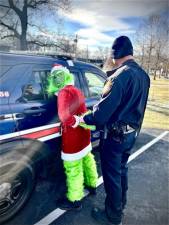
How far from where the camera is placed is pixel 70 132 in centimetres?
299

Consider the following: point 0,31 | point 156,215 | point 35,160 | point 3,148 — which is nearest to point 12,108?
point 3,148

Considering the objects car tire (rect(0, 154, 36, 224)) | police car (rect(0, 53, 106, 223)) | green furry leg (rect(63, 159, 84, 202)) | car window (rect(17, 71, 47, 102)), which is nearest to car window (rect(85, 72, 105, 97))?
police car (rect(0, 53, 106, 223))

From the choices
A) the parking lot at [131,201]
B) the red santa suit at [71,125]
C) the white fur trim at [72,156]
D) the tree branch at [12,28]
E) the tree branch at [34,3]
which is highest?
the tree branch at [34,3]

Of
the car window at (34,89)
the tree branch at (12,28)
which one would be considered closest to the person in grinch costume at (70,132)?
the car window at (34,89)

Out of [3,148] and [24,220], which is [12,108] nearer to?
[3,148]

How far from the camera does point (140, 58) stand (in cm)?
3056

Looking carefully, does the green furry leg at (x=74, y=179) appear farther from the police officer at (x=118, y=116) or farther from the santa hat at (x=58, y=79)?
the santa hat at (x=58, y=79)

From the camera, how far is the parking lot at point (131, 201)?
2980 mm

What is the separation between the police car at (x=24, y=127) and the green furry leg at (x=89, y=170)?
39 cm

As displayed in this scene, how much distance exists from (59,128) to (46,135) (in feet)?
0.71

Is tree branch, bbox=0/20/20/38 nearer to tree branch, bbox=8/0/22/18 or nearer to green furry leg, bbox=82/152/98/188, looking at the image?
tree branch, bbox=8/0/22/18

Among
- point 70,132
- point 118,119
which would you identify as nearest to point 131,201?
point 70,132

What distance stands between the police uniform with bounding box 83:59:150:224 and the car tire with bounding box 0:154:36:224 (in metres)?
0.85

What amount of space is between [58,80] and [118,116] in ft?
2.80
